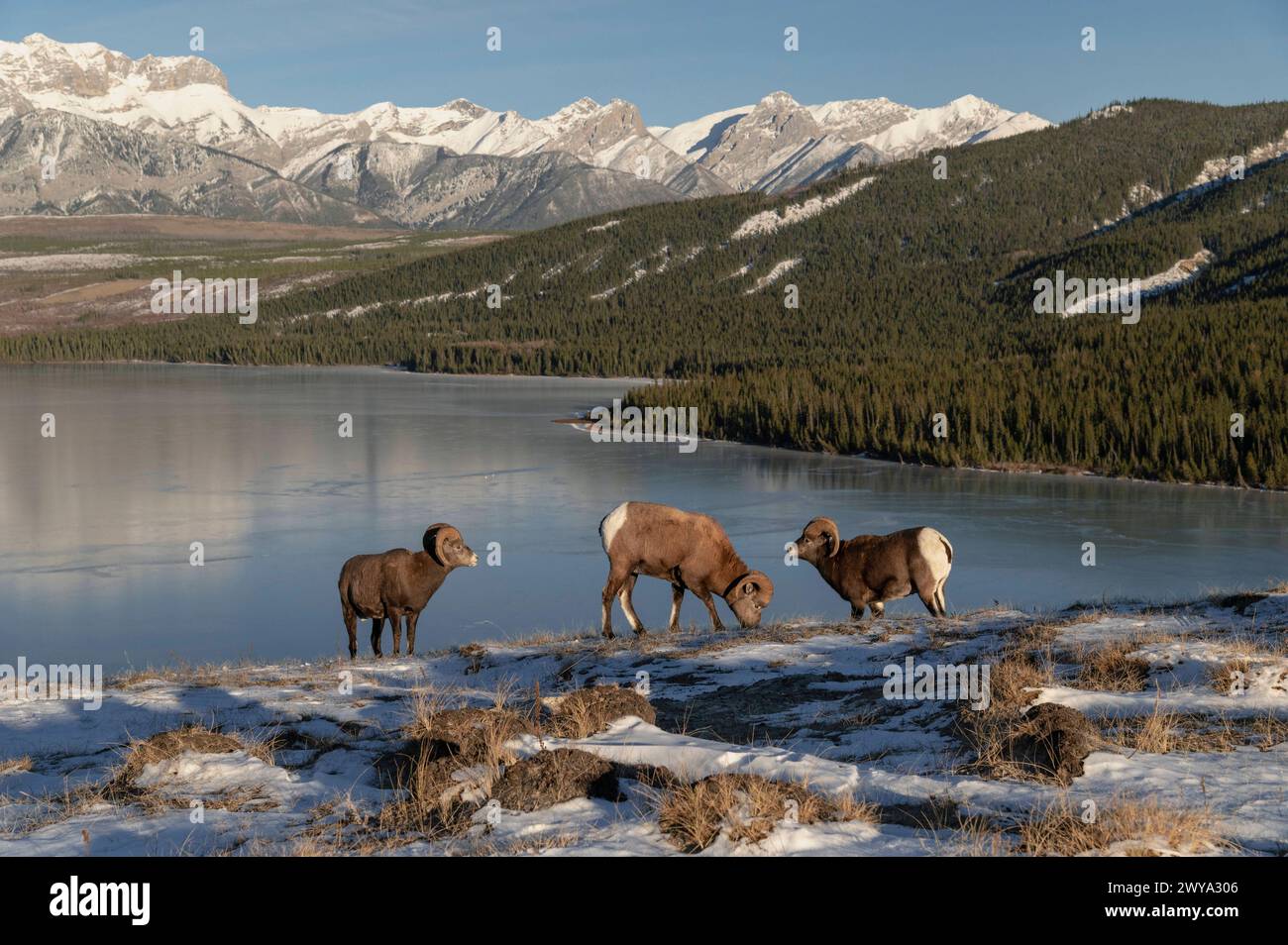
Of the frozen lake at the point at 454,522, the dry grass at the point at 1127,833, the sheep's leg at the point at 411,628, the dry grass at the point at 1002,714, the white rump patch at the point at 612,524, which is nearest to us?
the dry grass at the point at 1127,833

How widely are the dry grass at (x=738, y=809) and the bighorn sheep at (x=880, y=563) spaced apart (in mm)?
9386

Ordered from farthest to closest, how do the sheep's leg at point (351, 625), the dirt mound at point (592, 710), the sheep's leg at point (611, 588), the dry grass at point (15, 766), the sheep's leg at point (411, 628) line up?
the sheep's leg at point (351, 625) < the sheep's leg at point (411, 628) < the sheep's leg at point (611, 588) < the dry grass at point (15, 766) < the dirt mound at point (592, 710)

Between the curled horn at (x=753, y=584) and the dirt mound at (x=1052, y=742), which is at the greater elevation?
the curled horn at (x=753, y=584)

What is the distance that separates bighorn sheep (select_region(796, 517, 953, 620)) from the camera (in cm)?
1769

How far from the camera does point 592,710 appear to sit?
35.3 ft

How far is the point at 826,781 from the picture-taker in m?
8.95

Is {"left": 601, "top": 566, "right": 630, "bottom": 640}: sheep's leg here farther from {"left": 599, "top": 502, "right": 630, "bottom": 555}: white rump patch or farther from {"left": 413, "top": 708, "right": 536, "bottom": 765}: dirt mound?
{"left": 413, "top": 708, "right": 536, "bottom": 765}: dirt mound

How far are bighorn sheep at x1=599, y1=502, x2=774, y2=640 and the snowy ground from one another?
1527 millimetres

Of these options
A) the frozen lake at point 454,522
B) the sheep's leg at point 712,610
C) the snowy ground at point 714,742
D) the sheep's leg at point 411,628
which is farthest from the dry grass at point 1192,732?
the frozen lake at point 454,522

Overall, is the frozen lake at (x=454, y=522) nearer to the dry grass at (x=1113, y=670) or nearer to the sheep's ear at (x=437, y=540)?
the sheep's ear at (x=437, y=540)

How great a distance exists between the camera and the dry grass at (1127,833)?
7.38 m

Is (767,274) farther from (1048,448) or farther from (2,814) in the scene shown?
(2,814)
